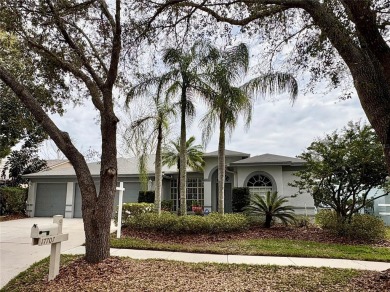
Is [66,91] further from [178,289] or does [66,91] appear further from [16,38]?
[178,289]

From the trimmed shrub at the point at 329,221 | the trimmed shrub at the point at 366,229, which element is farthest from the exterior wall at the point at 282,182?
the trimmed shrub at the point at 366,229

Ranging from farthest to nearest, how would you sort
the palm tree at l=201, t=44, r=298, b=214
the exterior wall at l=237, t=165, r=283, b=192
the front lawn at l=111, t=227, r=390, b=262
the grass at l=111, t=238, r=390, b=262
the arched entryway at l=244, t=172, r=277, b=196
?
1. the arched entryway at l=244, t=172, r=277, b=196
2. the exterior wall at l=237, t=165, r=283, b=192
3. the palm tree at l=201, t=44, r=298, b=214
4. the front lawn at l=111, t=227, r=390, b=262
5. the grass at l=111, t=238, r=390, b=262

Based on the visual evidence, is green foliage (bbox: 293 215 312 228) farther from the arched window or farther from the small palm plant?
the arched window

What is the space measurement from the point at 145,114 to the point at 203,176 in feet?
27.9

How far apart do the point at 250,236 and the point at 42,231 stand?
25.2 ft

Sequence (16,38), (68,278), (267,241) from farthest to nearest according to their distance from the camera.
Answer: (267,241) < (16,38) < (68,278)

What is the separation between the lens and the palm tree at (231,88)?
11.5 m

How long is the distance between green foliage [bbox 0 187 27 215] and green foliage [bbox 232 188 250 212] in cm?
1334

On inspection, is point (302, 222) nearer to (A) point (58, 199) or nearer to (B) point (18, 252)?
(B) point (18, 252)

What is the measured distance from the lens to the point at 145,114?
12.5 meters

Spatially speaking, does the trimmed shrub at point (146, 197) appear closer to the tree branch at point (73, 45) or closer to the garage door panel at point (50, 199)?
the garage door panel at point (50, 199)

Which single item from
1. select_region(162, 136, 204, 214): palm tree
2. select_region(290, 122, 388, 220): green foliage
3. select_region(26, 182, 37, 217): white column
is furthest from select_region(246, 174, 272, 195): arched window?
select_region(26, 182, 37, 217): white column

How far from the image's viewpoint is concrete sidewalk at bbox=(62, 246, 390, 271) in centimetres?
682

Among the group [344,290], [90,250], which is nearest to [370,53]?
[344,290]
